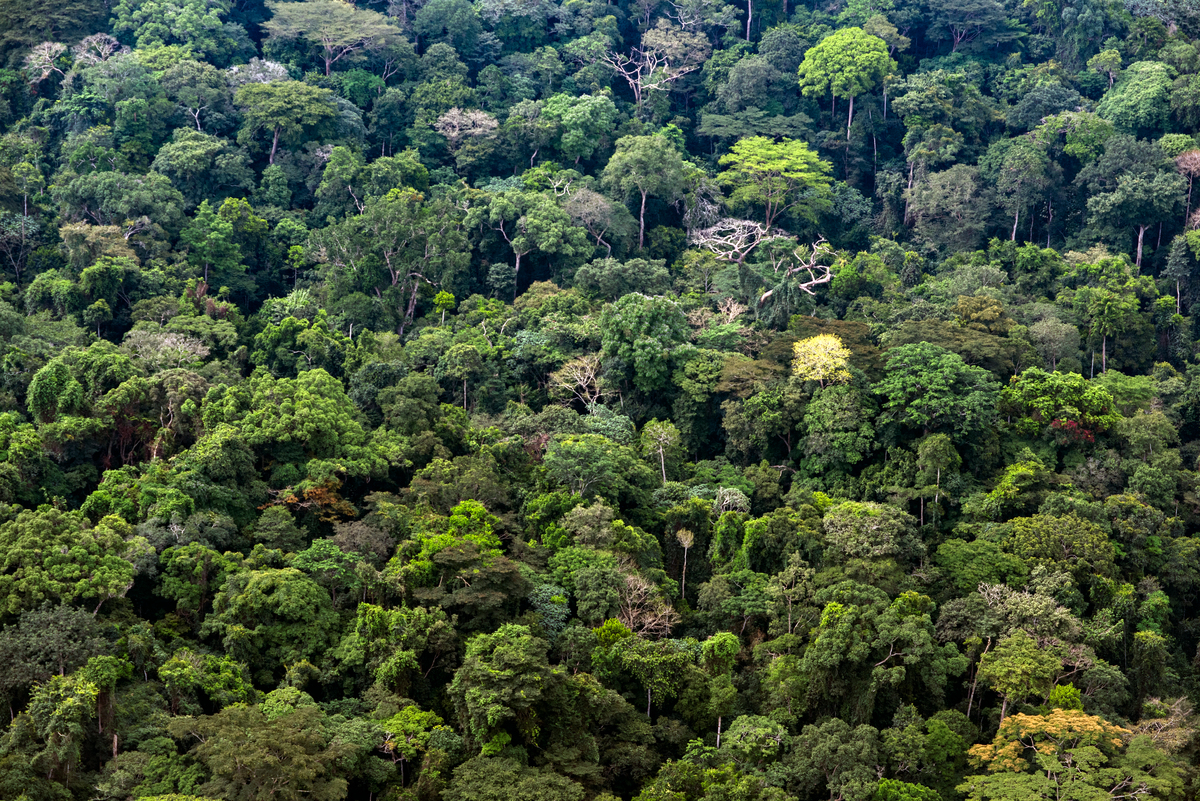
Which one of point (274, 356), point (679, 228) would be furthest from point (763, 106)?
point (274, 356)

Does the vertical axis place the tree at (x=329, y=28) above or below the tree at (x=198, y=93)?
above

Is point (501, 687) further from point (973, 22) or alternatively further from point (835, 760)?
point (973, 22)

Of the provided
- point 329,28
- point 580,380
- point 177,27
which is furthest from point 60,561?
point 329,28

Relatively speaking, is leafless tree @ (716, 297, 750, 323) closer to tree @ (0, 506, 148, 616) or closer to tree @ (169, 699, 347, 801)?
tree @ (0, 506, 148, 616)

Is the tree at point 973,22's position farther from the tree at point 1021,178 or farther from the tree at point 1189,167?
the tree at point 1189,167

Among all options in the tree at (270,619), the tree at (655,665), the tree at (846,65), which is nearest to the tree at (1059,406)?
the tree at (655,665)

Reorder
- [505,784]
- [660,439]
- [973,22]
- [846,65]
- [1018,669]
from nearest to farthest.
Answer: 1. [505,784]
2. [1018,669]
3. [660,439]
4. [846,65]
5. [973,22]

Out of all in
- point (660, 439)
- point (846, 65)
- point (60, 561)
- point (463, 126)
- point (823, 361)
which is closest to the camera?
point (60, 561)
